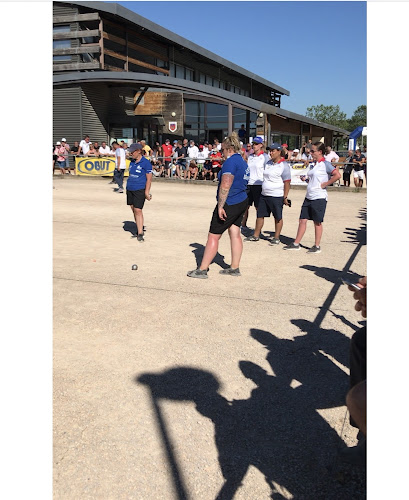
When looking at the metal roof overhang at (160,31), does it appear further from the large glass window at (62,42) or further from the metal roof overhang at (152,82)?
the metal roof overhang at (152,82)

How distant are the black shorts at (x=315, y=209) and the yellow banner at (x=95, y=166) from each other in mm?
16689

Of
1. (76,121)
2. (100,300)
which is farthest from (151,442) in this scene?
(76,121)

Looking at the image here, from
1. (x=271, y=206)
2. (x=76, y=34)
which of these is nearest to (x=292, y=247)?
(x=271, y=206)

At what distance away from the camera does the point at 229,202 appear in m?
6.55

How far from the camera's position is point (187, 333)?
464cm

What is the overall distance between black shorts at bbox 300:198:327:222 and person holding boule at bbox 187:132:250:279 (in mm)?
1857

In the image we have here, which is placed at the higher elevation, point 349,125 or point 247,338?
point 349,125

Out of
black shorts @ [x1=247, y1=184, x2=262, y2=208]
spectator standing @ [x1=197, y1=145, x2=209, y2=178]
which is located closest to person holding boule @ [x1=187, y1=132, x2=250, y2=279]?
black shorts @ [x1=247, y1=184, x2=262, y2=208]

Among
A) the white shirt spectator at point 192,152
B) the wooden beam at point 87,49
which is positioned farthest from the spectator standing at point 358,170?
the wooden beam at point 87,49

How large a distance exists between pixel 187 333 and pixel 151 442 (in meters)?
1.76

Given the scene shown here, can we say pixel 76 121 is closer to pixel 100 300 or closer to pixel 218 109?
pixel 218 109

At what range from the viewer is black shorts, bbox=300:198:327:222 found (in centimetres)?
813

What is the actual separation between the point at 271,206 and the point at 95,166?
673 inches

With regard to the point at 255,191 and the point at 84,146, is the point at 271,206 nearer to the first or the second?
the point at 255,191
